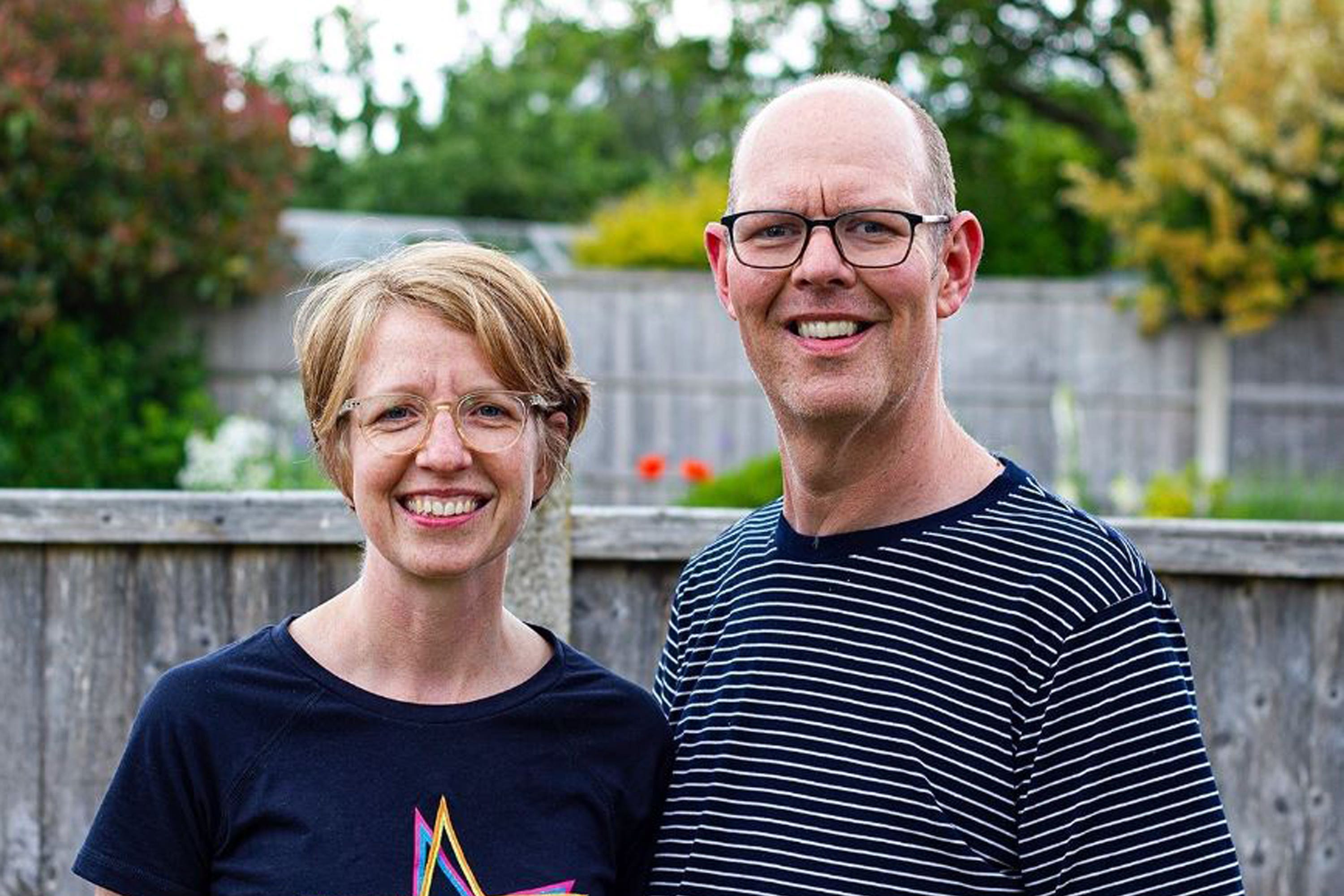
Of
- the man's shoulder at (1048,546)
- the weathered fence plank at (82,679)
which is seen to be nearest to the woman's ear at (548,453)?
the man's shoulder at (1048,546)

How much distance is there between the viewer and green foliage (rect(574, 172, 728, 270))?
13.2 m

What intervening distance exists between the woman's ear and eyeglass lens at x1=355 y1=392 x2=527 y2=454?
101mm

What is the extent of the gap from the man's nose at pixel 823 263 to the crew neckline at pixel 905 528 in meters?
0.33

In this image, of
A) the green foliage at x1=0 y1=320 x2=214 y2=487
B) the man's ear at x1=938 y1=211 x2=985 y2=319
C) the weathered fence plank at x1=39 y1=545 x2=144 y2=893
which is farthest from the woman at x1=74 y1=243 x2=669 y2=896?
the green foliage at x1=0 y1=320 x2=214 y2=487

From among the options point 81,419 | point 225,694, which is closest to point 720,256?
point 225,694

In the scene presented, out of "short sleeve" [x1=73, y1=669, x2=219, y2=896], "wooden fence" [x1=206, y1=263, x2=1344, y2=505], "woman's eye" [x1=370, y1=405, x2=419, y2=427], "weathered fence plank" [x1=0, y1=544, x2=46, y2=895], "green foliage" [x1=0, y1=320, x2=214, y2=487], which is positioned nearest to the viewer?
"short sleeve" [x1=73, y1=669, x2=219, y2=896]

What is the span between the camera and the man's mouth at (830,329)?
2.10 metres

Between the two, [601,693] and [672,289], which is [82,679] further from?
[672,289]

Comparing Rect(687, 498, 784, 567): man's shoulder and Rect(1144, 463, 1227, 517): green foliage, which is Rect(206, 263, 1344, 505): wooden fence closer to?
Rect(1144, 463, 1227, 517): green foliage

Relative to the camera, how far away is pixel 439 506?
2.12 metres

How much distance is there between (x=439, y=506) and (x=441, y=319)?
0.25m

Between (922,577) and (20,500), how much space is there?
2402mm

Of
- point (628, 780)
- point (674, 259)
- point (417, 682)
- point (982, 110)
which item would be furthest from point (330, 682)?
point (982, 110)

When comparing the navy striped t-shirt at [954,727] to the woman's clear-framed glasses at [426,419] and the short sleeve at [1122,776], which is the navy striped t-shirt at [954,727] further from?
→ the woman's clear-framed glasses at [426,419]
